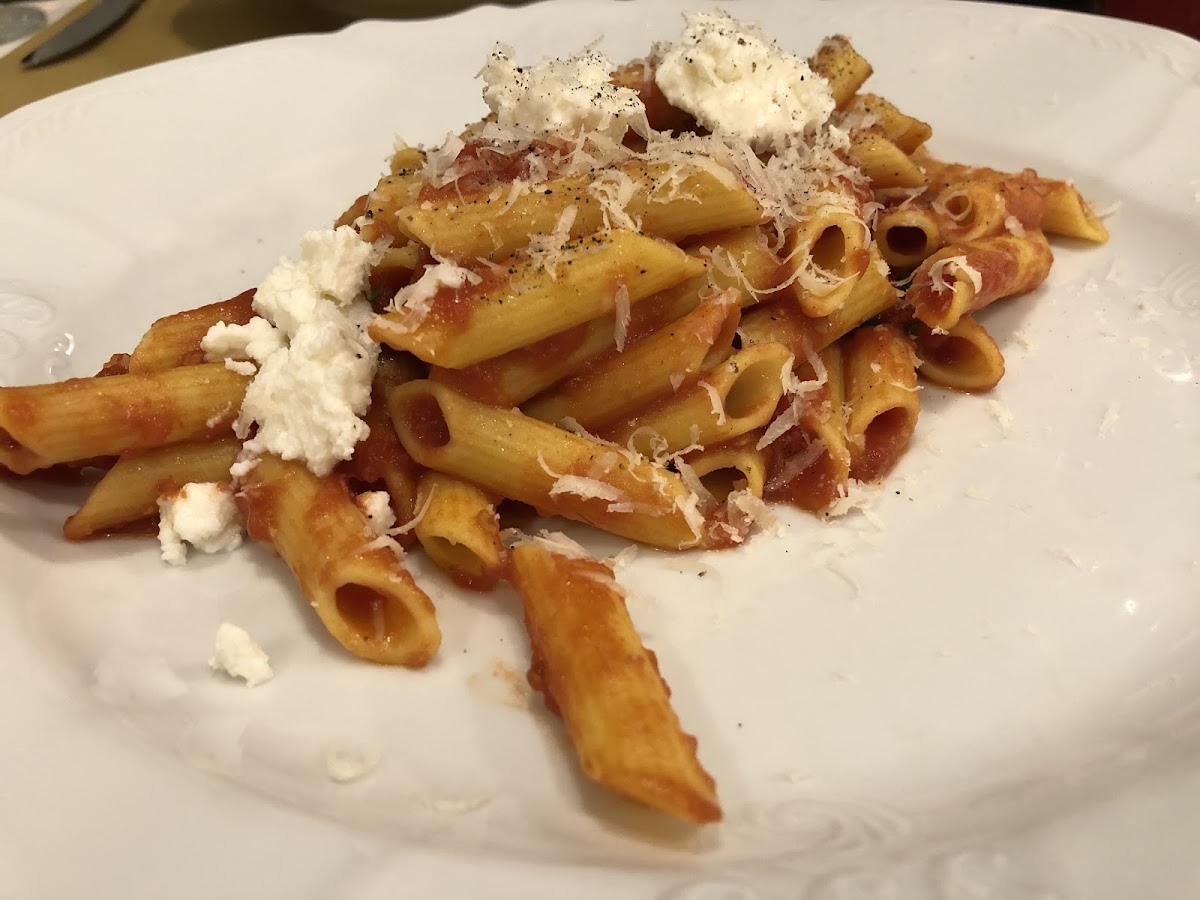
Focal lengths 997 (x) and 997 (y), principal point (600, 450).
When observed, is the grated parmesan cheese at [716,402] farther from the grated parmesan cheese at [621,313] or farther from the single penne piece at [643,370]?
the grated parmesan cheese at [621,313]

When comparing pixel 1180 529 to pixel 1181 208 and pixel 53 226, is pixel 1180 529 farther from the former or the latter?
pixel 53 226

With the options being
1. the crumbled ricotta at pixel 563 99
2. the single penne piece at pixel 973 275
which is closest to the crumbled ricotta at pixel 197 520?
the crumbled ricotta at pixel 563 99

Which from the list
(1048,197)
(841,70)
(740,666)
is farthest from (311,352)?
(1048,197)

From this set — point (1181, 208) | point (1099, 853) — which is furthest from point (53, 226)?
point (1181, 208)

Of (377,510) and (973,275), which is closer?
(377,510)

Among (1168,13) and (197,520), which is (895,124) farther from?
(1168,13)

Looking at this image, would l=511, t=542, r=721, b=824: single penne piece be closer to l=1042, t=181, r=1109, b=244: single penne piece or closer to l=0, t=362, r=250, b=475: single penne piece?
l=0, t=362, r=250, b=475: single penne piece

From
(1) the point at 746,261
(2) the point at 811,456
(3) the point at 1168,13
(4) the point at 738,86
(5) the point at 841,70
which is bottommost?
(3) the point at 1168,13
